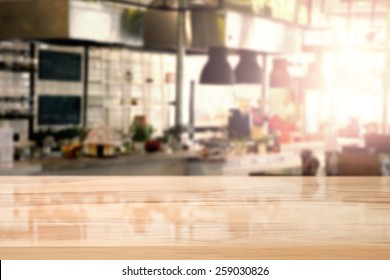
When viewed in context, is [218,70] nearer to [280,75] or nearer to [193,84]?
[193,84]

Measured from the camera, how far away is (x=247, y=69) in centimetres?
705

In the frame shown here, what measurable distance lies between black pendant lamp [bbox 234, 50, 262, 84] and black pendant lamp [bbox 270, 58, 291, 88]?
0.13 m

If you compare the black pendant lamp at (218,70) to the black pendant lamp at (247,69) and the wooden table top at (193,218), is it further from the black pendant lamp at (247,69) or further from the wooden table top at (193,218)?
the wooden table top at (193,218)

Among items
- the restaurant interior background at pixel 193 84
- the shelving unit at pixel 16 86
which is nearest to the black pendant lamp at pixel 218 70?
the restaurant interior background at pixel 193 84

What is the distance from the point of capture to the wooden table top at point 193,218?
659 millimetres

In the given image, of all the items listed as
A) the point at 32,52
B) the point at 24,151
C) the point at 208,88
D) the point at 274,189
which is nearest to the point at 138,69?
the point at 208,88

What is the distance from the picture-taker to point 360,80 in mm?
6555

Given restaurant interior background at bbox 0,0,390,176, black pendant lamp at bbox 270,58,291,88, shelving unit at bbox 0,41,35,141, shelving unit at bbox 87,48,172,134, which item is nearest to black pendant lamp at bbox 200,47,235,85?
restaurant interior background at bbox 0,0,390,176

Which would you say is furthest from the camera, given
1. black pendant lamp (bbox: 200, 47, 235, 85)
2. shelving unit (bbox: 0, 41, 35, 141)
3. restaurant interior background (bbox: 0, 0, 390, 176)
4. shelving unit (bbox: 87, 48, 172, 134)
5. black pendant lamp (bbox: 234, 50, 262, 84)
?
black pendant lamp (bbox: 234, 50, 262, 84)

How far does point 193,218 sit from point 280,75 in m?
6.41

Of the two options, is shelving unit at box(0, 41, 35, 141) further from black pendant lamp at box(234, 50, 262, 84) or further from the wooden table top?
the wooden table top

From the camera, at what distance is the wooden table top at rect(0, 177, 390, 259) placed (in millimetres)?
659
